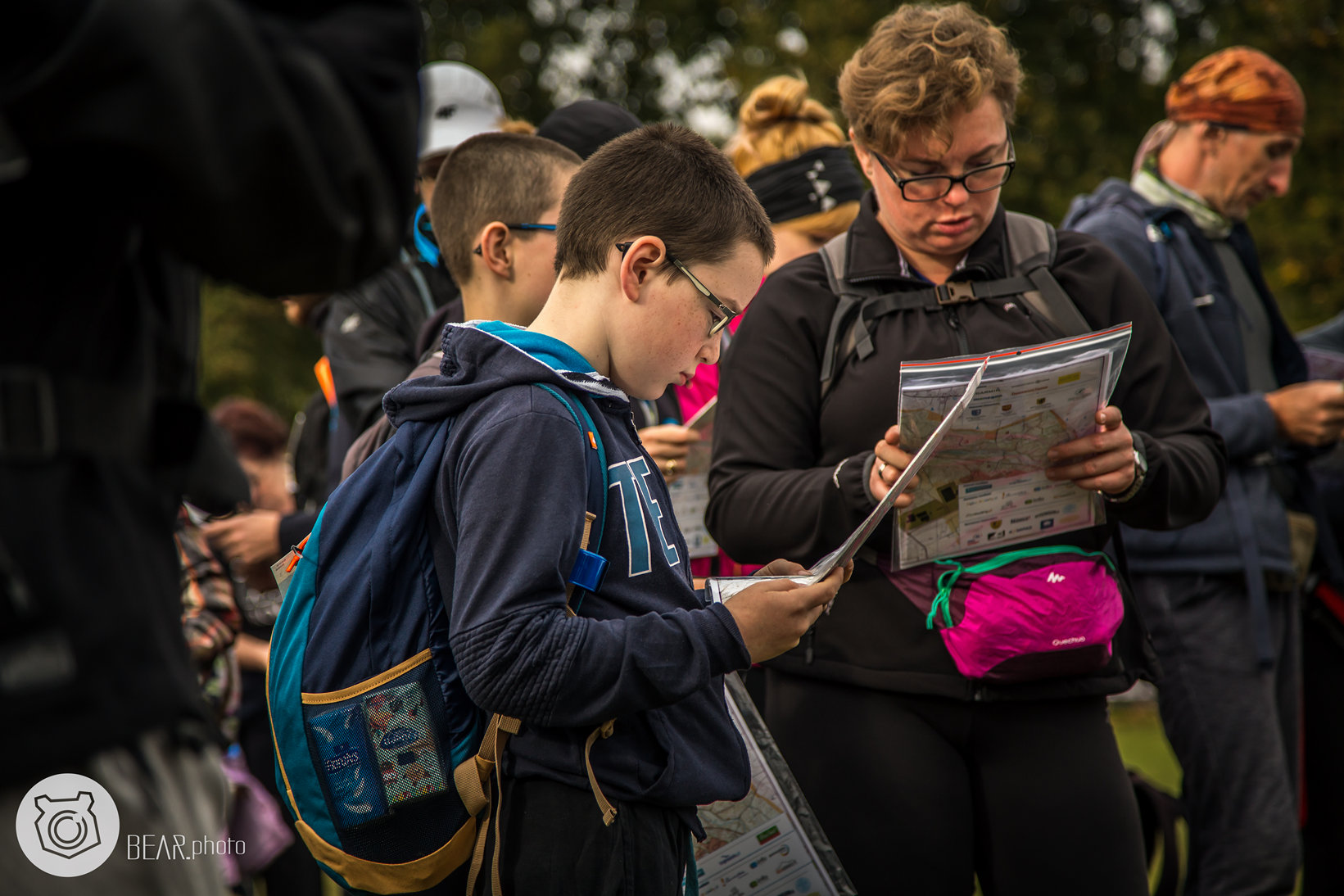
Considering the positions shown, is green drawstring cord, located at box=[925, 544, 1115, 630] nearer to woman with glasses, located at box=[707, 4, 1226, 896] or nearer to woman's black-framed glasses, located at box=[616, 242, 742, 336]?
woman with glasses, located at box=[707, 4, 1226, 896]

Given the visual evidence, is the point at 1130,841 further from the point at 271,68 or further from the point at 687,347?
the point at 271,68

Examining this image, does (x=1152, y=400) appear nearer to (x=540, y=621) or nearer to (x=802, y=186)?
(x=802, y=186)

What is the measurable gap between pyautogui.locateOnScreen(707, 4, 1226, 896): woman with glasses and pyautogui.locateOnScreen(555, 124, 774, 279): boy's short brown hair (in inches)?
20.7

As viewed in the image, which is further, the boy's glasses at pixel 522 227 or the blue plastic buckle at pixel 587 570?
the boy's glasses at pixel 522 227

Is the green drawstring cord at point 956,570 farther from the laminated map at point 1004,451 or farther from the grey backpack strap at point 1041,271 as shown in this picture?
the grey backpack strap at point 1041,271

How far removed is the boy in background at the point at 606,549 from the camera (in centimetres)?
175

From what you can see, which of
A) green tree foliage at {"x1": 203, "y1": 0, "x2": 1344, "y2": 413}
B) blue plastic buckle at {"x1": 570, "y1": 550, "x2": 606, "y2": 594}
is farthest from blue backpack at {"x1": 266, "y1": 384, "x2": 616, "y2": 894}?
green tree foliage at {"x1": 203, "y1": 0, "x2": 1344, "y2": 413}

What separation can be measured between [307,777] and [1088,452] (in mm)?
1598

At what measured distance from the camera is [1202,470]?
2.65 m

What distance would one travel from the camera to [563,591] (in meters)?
1.77

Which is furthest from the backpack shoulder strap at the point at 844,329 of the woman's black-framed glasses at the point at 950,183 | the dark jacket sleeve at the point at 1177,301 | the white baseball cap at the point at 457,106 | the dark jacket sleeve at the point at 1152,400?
the white baseball cap at the point at 457,106

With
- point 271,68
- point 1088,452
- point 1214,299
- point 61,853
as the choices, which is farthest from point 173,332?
point 1214,299

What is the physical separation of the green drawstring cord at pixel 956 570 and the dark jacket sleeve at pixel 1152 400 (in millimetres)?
197

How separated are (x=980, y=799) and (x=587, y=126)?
2.27 m
